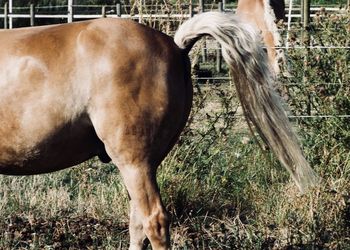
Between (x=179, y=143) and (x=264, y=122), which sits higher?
(x=264, y=122)

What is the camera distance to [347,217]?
608 centimetres

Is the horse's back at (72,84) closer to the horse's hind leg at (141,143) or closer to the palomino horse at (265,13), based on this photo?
the horse's hind leg at (141,143)

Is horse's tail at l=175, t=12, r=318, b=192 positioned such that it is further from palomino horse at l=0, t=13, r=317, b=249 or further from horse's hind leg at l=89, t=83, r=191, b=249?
horse's hind leg at l=89, t=83, r=191, b=249

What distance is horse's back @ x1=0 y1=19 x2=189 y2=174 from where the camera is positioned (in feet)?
16.6

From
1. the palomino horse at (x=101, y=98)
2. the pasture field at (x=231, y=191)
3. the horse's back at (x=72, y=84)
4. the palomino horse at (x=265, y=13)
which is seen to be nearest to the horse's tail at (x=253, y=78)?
the palomino horse at (x=101, y=98)

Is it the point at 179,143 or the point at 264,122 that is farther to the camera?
the point at 179,143

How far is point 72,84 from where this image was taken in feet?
16.7

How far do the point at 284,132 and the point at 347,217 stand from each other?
1.01 m

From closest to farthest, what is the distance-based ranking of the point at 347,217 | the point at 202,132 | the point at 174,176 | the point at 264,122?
the point at 264,122 < the point at 347,217 < the point at 174,176 < the point at 202,132

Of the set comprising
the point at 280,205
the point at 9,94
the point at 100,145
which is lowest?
the point at 280,205

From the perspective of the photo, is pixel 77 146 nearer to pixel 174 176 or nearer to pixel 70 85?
pixel 70 85

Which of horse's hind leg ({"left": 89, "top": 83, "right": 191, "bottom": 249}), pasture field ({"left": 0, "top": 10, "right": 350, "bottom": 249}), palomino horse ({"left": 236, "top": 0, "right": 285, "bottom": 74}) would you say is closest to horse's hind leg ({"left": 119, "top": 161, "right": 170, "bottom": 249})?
horse's hind leg ({"left": 89, "top": 83, "right": 191, "bottom": 249})

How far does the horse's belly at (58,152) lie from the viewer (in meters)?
5.12

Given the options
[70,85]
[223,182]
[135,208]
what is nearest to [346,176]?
[223,182]
